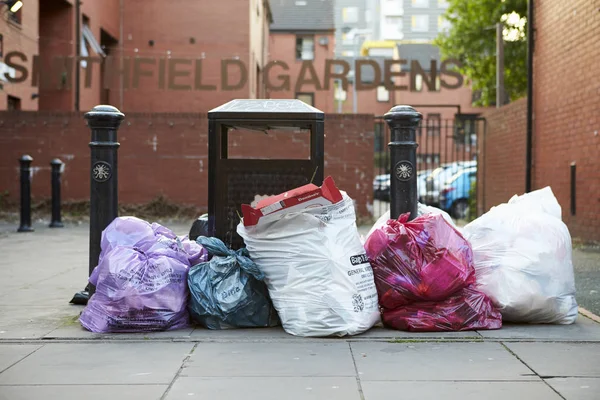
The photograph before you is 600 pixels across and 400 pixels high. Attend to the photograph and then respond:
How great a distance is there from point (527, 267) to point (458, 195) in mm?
14938

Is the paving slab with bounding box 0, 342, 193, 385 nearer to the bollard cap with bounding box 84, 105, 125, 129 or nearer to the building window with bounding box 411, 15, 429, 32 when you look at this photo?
the bollard cap with bounding box 84, 105, 125, 129

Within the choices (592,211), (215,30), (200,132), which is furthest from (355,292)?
(215,30)

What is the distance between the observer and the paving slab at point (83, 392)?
3.36 meters

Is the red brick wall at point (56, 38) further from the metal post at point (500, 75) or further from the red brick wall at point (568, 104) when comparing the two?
the red brick wall at point (568, 104)

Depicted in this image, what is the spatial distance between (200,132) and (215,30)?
8824mm

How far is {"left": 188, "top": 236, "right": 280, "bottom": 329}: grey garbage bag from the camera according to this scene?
192 inches

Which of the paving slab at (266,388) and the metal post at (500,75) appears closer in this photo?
the paving slab at (266,388)

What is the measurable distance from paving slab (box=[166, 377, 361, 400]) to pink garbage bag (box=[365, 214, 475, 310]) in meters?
1.26

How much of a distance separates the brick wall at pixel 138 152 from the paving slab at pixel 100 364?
12.3 metres

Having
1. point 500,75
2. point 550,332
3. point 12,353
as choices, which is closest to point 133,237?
point 12,353

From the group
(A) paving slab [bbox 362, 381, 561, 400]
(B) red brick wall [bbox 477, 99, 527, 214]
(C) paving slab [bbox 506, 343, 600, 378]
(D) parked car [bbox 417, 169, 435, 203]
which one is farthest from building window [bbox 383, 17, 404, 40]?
(A) paving slab [bbox 362, 381, 561, 400]

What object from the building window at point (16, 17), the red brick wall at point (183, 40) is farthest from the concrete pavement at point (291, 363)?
the red brick wall at point (183, 40)

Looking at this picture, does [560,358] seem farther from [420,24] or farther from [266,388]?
[420,24]

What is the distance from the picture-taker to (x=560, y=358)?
4082 mm
